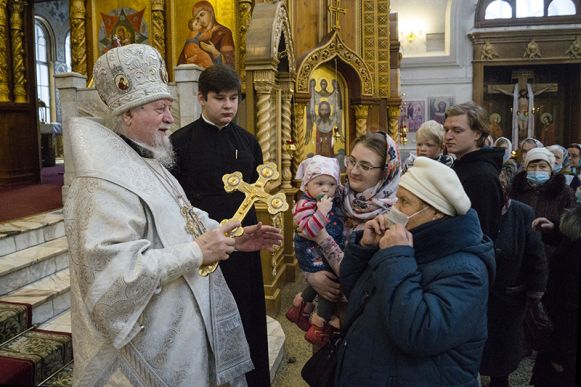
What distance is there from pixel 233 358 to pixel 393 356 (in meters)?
0.61

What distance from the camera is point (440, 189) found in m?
1.57

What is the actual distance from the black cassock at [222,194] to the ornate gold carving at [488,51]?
14196 millimetres

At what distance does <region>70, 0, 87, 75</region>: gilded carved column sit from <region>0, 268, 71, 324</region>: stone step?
5160 mm

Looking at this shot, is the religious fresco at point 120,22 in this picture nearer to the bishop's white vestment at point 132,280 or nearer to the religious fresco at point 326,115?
the religious fresco at point 326,115

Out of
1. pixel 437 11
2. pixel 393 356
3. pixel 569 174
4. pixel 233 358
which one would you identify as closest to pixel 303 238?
pixel 233 358

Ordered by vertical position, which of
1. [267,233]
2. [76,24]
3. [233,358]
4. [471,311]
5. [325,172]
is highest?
[76,24]

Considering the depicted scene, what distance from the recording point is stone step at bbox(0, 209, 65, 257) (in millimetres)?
3762

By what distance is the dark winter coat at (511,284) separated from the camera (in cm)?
306

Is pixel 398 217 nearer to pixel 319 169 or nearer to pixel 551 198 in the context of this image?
pixel 319 169

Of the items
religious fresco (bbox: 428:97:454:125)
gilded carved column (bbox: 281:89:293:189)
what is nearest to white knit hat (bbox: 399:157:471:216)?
gilded carved column (bbox: 281:89:293:189)

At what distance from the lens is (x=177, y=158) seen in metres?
2.77

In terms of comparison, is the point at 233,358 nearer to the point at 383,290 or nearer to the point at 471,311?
the point at 383,290

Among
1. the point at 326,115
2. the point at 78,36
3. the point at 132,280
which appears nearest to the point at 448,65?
the point at 326,115

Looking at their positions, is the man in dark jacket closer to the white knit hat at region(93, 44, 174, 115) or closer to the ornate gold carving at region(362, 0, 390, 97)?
the white knit hat at region(93, 44, 174, 115)
